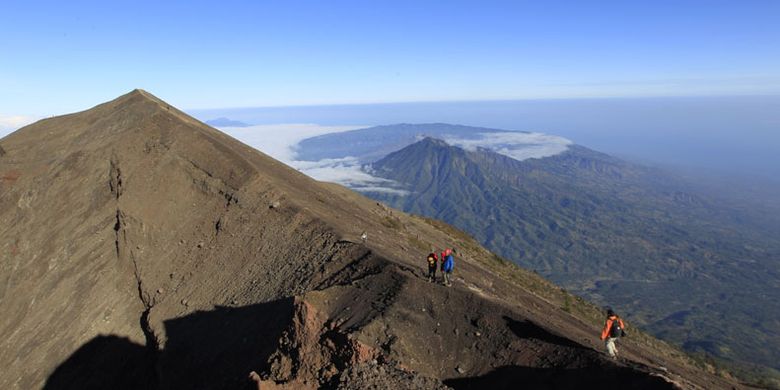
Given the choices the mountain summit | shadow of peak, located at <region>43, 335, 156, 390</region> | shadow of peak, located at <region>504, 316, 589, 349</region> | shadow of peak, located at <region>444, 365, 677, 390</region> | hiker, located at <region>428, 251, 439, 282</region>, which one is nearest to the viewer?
shadow of peak, located at <region>444, 365, 677, 390</region>

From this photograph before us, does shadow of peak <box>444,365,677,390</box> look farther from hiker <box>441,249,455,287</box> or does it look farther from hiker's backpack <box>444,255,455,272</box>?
hiker's backpack <box>444,255,455,272</box>

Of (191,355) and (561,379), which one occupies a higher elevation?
(561,379)

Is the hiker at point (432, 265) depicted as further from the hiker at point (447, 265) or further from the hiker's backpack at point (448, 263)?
the hiker's backpack at point (448, 263)

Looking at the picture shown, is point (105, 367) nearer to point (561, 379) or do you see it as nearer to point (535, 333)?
point (535, 333)

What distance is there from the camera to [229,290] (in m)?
26.0

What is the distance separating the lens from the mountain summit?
17.1m

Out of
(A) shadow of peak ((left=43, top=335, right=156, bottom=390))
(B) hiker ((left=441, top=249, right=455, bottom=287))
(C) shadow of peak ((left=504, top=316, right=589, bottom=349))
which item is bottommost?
(A) shadow of peak ((left=43, top=335, right=156, bottom=390))

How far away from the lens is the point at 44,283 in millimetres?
30438

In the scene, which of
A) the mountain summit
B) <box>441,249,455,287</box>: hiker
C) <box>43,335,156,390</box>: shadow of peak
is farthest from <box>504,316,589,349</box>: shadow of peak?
<box>43,335,156,390</box>: shadow of peak

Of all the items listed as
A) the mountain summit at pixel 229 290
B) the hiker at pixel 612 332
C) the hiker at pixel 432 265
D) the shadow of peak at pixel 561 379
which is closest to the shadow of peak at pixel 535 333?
the mountain summit at pixel 229 290

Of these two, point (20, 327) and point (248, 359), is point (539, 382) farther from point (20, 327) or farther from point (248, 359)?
point (20, 327)

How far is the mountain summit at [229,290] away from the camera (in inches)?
672

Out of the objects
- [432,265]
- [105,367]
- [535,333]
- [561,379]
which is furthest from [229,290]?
[561,379]

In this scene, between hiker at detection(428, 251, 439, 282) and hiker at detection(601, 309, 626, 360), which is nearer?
hiker at detection(601, 309, 626, 360)
